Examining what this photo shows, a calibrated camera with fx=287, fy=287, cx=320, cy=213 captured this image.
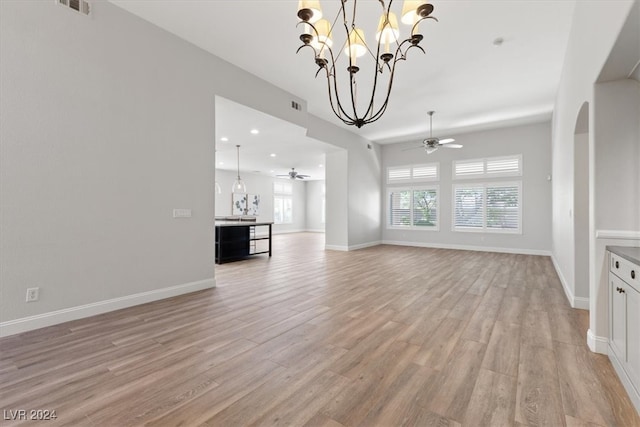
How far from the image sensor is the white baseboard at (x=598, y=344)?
230 cm

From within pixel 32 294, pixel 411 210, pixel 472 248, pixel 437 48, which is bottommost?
pixel 472 248

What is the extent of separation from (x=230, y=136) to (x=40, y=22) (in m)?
3.90

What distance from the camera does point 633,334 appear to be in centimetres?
177

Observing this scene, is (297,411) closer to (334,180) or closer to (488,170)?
(334,180)

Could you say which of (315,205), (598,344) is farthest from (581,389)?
(315,205)

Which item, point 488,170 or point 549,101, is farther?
point 488,170

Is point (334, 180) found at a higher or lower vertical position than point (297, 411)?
higher

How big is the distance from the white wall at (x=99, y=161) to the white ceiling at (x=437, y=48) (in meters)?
0.57

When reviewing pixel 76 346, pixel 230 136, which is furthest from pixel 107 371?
pixel 230 136

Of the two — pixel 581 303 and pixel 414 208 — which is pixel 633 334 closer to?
pixel 581 303

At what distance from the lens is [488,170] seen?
26.8 ft

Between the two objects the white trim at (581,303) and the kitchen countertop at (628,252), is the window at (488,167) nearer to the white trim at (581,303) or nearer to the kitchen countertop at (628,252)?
the white trim at (581,303)

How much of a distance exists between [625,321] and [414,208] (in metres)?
7.68

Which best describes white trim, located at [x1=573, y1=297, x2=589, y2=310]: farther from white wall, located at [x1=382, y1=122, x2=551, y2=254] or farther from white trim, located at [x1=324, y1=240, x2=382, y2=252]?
white trim, located at [x1=324, y1=240, x2=382, y2=252]
